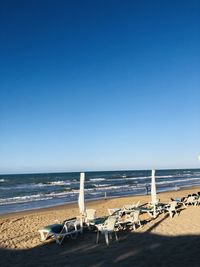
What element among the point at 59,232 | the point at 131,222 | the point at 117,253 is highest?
the point at 131,222

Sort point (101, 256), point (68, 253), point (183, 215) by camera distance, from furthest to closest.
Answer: point (183, 215), point (68, 253), point (101, 256)

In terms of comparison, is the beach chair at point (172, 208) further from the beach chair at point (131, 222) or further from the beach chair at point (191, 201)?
the beach chair at point (131, 222)

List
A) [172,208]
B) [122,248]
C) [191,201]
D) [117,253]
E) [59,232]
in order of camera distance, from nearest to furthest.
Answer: [117,253] → [122,248] → [59,232] → [172,208] → [191,201]

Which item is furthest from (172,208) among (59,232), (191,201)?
(59,232)

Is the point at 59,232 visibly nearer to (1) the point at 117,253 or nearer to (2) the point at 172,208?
(1) the point at 117,253

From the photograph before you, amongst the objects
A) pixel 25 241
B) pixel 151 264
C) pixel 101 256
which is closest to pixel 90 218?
pixel 25 241

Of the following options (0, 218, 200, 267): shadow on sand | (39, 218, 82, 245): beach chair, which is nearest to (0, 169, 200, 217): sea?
(39, 218, 82, 245): beach chair

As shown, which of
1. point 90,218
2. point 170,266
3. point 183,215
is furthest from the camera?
point 183,215

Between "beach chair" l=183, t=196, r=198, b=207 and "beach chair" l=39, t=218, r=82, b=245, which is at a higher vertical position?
"beach chair" l=183, t=196, r=198, b=207

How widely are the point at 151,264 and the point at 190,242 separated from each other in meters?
1.97

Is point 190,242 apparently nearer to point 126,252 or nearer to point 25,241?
point 126,252

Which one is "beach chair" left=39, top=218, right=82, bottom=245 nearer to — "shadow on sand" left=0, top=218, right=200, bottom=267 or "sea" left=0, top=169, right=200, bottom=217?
"shadow on sand" left=0, top=218, right=200, bottom=267


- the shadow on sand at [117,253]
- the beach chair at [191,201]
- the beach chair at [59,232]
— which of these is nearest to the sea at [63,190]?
the beach chair at [191,201]

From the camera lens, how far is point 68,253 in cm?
860
